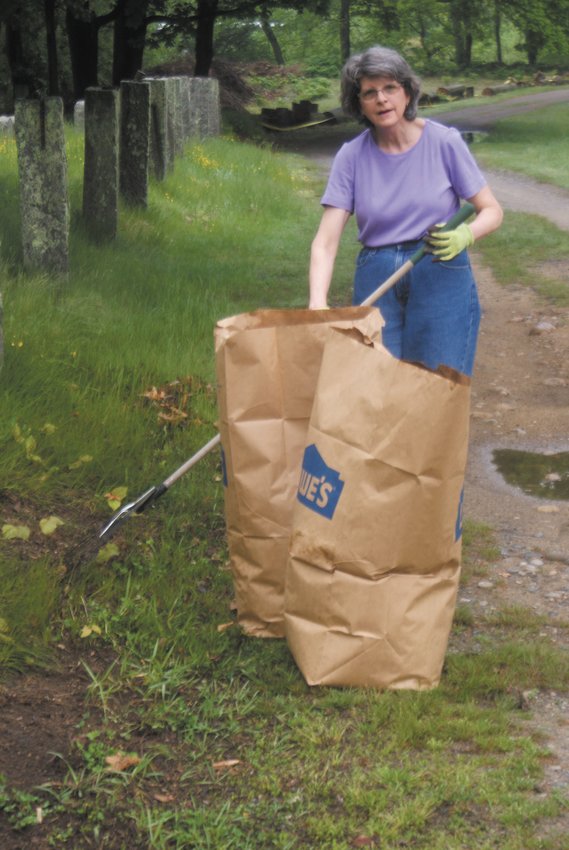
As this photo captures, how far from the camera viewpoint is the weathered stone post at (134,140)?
10.5m

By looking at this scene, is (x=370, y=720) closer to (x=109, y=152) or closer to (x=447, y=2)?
(x=109, y=152)

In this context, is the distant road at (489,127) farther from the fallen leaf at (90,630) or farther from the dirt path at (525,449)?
the fallen leaf at (90,630)

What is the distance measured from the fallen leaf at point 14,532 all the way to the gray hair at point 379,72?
1.87m

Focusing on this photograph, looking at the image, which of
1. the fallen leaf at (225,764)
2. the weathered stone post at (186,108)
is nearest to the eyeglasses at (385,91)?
the fallen leaf at (225,764)

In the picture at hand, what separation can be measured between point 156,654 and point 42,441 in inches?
54.1

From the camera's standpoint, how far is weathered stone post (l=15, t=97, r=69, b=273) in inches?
290

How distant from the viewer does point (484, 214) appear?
419 centimetres

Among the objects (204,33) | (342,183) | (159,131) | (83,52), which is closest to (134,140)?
(159,131)

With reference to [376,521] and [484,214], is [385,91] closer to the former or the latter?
[484,214]

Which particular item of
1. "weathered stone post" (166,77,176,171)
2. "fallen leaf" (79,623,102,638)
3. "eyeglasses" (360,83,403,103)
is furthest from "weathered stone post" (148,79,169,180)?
"fallen leaf" (79,623,102,638)

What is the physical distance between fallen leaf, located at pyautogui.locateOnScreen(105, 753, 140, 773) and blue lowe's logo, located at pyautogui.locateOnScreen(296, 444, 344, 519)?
0.86m

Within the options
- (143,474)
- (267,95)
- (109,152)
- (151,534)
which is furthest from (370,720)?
(267,95)

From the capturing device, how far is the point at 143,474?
521 centimetres

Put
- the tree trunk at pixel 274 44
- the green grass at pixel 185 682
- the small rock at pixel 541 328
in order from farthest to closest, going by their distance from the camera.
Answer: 1. the tree trunk at pixel 274 44
2. the small rock at pixel 541 328
3. the green grass at pixel 185 682
